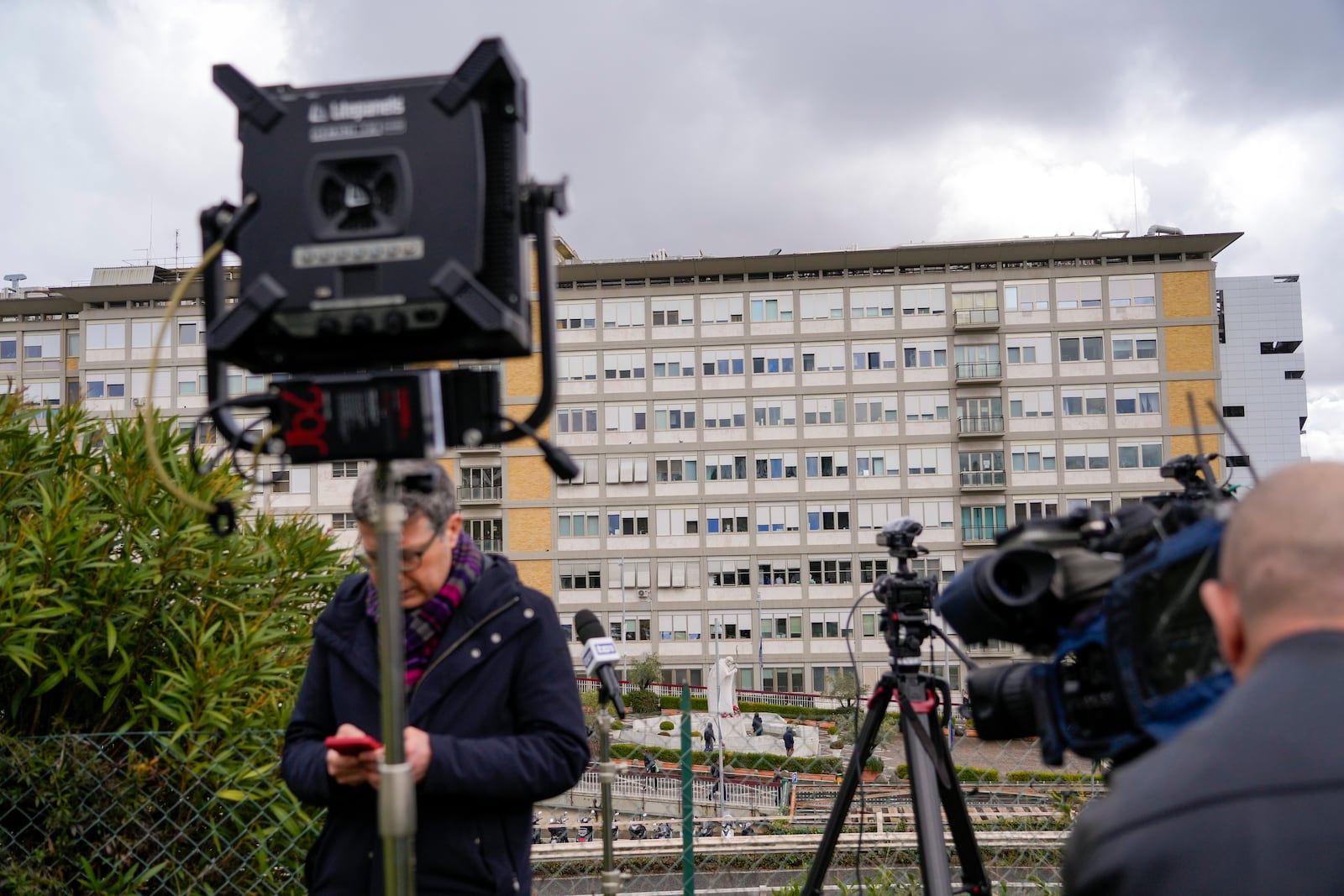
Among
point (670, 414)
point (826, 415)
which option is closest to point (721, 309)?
point (670, 414)

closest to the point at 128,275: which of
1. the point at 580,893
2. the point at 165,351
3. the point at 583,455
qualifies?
the point at 165,351

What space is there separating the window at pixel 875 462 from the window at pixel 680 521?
7015 millimetres

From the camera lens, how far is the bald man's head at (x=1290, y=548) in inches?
34.9

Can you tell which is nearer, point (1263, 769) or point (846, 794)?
point (1263, 769)

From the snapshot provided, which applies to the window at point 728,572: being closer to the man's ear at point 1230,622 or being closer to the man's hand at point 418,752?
the man's hand at point 418,752

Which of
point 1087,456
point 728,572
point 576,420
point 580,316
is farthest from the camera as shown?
point 580,316

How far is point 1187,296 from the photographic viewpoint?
144ft

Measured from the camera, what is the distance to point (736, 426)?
44312 mm

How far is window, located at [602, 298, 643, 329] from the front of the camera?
4538 centimetres

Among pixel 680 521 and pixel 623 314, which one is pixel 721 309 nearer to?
pixel 623 314

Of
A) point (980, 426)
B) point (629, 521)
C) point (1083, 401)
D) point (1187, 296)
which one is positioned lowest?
point (629, 521)

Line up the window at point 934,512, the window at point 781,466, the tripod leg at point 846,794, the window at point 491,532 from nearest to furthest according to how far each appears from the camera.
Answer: the tripod leg at point 846,794 → the window at point 934,512 → the window at point 781,466 → the window at point 491,532

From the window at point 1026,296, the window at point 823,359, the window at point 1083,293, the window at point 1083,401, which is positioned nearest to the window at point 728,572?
the window at point 823,359

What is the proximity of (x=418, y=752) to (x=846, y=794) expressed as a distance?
1.55 metres
